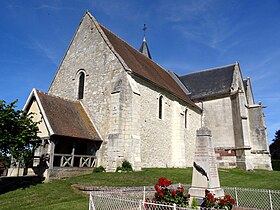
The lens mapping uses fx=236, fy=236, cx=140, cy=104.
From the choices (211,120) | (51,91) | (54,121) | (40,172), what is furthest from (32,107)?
(211,120)

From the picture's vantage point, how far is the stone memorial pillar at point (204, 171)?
23.6 feet

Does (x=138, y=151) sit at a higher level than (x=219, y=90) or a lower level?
lower

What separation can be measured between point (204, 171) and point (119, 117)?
767 centimetres

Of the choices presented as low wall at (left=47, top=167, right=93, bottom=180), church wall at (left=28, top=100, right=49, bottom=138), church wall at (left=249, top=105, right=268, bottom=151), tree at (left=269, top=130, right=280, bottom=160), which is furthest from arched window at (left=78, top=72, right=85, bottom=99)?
tree at (left=269, top=130, right=280, bottom=160)

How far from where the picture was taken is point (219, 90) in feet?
79.0

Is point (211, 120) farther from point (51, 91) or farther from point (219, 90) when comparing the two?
point (51, 91)

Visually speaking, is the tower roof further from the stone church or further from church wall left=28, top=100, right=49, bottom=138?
church wall left=28, top=100, right=49, bottom=138

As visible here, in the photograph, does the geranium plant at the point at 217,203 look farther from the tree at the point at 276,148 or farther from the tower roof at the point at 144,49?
the tree at the point at 276,148

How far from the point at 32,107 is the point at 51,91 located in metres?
5.88

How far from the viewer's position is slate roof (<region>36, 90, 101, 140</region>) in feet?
41.0

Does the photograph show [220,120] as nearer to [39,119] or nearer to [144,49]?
[144,49]

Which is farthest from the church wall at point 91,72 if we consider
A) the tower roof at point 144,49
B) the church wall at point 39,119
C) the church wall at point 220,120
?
the tower roof at point 144,49

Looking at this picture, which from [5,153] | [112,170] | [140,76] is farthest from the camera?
[140,76]

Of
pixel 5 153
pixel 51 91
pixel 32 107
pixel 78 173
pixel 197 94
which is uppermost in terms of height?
pixel 197 94
